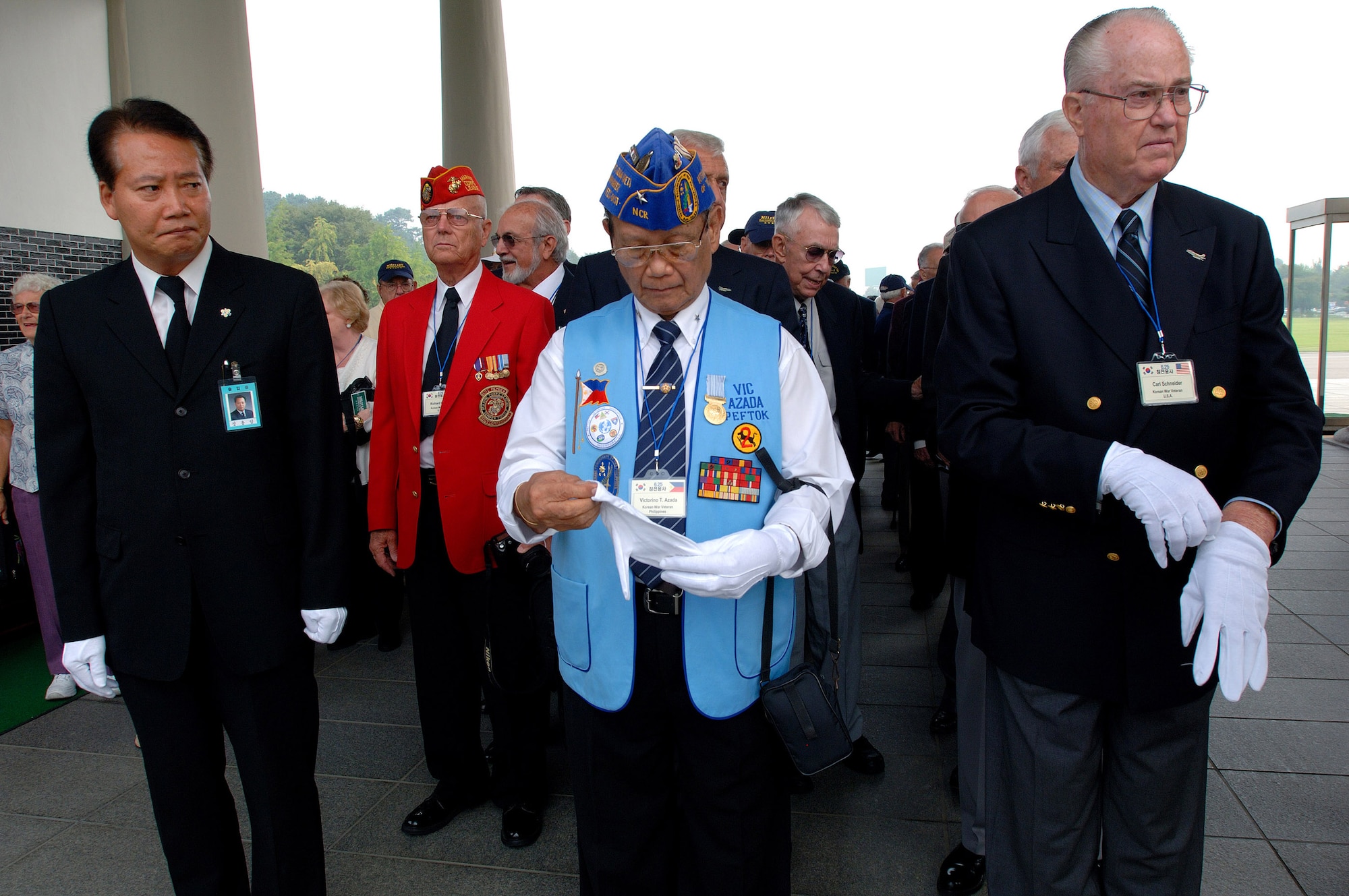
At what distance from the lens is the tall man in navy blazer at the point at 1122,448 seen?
156cm

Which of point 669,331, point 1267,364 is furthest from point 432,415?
point 1267,364

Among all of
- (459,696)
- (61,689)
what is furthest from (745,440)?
(61,689)

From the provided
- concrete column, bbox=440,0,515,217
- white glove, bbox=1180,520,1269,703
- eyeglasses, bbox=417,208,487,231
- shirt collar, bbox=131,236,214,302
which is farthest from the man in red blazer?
concrete column, bbox=440,0,515,217

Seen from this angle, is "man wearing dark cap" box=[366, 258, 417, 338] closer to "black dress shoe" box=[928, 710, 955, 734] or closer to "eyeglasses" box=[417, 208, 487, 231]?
"eyeglasses" box=[417, 208, 487, 231]

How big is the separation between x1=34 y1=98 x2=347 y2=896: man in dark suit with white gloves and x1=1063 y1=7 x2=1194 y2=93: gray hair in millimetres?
1810

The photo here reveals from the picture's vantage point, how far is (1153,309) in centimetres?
163

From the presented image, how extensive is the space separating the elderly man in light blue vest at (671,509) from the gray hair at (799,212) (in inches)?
56.0

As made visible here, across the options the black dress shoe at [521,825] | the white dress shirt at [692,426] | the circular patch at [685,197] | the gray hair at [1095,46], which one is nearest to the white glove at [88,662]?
the white dress shirt at [692,426]

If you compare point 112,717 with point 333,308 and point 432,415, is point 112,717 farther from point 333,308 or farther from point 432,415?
point 432,415

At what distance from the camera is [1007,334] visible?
1695 mm

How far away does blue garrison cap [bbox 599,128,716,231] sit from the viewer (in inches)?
65.1

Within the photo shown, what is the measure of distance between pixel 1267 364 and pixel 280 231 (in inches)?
264

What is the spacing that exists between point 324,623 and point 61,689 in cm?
307

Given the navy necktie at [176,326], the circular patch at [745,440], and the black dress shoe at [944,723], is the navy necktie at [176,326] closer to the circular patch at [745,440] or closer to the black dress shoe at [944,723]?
the circular patch at [745,440]
